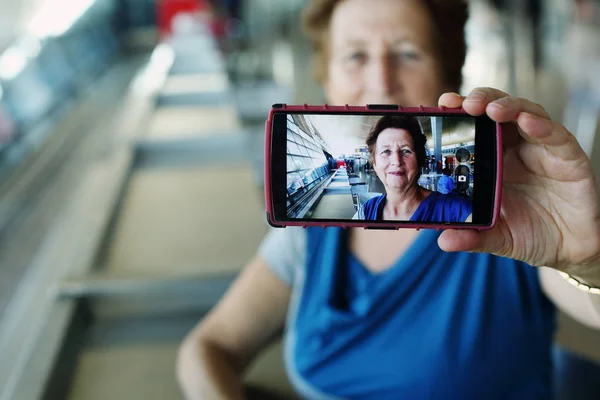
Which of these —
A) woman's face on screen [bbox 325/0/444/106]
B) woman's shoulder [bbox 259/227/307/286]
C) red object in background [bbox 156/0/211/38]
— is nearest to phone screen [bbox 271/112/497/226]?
woman's face on screen [bbox 325/0/444/106]

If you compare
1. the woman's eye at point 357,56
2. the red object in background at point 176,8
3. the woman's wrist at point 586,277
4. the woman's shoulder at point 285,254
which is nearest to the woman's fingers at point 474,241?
the woman's wrist at point 586,277

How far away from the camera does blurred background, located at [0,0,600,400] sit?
1.26 meters

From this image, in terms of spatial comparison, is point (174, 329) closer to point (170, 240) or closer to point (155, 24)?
point (170, 240)

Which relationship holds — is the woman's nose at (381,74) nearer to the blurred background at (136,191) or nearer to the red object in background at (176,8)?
the blurred background at (136,191)

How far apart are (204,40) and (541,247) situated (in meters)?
10.1

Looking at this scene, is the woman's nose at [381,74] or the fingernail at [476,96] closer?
the fingernail at [476,96]

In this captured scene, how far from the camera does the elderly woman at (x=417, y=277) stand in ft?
2.00

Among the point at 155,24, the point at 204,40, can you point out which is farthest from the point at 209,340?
the point at 155,24

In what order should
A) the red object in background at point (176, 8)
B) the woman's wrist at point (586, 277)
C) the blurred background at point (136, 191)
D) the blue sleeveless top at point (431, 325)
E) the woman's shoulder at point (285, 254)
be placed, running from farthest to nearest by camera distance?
the red object in background at point (176, 8) < the blurred background at point (136, 191) < the woman's shoulder at point (285, 254) < the blue sleeveless top at point (431, 325) < the woman's wrist at point (586, 277)

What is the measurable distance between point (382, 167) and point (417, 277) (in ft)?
1.29

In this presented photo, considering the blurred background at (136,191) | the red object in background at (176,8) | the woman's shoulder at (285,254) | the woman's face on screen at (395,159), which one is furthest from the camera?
the red object in background at (176,8)

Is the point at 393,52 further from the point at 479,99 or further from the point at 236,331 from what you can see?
the point at 236,331

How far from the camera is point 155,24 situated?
47.3ft

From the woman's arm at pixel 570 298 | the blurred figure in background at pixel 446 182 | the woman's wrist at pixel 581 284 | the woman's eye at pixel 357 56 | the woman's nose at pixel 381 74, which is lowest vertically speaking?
the woman's arm at pixel 570 298
